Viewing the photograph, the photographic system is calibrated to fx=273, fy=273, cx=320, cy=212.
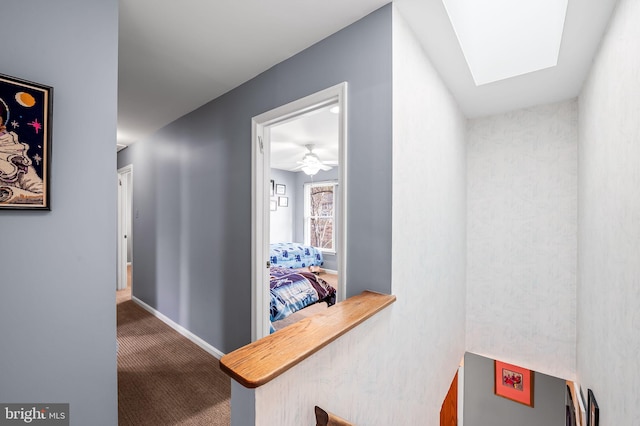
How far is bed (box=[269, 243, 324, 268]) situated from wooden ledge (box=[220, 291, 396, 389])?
153 inches

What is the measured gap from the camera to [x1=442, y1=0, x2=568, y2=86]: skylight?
1.59 m

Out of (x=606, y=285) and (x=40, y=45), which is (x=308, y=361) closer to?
(x=40, y=45)

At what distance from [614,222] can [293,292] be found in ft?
8.31

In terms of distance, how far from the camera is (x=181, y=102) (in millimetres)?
2734

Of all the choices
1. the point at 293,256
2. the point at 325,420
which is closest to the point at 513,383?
the point at 293,256

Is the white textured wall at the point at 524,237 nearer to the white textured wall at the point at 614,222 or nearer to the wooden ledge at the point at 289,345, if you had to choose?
the white textured wall at the point at 614,222

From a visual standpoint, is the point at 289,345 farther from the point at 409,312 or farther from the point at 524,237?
the point at 524,237

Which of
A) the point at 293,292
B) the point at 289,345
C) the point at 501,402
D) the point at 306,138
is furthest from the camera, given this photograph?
the point at 306,138

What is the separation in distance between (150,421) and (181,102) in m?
2.67

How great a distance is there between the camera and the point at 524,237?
2.82 meters

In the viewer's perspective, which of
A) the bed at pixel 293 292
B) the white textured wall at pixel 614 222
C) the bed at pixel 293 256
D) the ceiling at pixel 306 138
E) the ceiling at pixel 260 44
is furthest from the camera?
the bed at pixel 293 256

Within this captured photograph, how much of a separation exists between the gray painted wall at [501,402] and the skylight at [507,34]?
3.24 meters

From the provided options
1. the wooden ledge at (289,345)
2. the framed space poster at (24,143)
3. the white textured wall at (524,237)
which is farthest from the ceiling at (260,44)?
the wooden ledge at (289,345)

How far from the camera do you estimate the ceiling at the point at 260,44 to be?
148 cm
